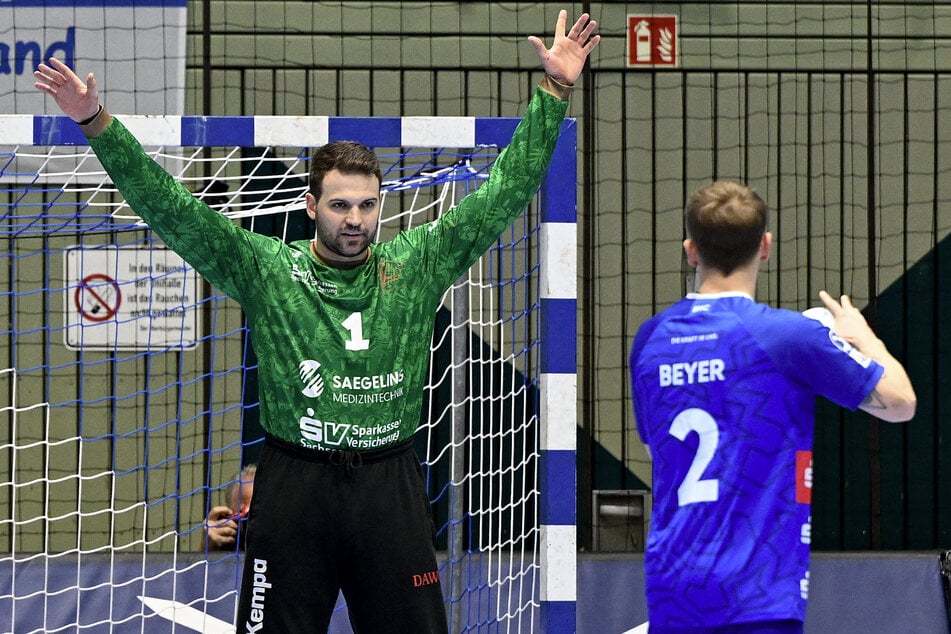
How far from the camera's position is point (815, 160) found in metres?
7.72

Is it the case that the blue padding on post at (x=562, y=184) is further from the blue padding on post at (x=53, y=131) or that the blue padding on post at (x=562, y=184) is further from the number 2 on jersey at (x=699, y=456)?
the number 2 on jersey at (x=699, y=456)

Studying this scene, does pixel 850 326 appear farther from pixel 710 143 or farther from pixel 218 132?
pixel 710 143

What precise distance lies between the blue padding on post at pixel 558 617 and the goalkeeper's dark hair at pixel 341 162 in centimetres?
154

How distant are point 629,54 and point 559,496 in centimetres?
429

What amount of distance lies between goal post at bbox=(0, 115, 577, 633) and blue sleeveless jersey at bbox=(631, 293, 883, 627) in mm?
1492

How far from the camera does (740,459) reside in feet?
8.26

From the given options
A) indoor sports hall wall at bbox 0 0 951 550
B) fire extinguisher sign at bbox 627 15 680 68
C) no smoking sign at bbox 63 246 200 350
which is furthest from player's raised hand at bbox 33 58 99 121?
fire extinguisher sign at bbox 627 15 680 68

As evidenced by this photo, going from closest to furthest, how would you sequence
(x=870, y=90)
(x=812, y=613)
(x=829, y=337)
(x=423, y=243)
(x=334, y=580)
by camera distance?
(x=829, y=337) → (x=334, y=580) → (x=423, y=243) → (x=812, y=613) → (x=870, y=90)

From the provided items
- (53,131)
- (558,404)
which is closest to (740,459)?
(558,404)

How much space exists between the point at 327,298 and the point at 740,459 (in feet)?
3.81

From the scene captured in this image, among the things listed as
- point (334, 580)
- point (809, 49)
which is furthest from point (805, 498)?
point (809, 49)

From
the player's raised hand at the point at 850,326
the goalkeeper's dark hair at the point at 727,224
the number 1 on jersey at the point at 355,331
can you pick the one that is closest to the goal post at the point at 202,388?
the number 1 on jersey at the point at 355,331

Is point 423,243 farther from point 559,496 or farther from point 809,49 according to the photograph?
point 809,49

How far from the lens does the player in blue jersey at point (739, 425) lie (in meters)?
2.46
